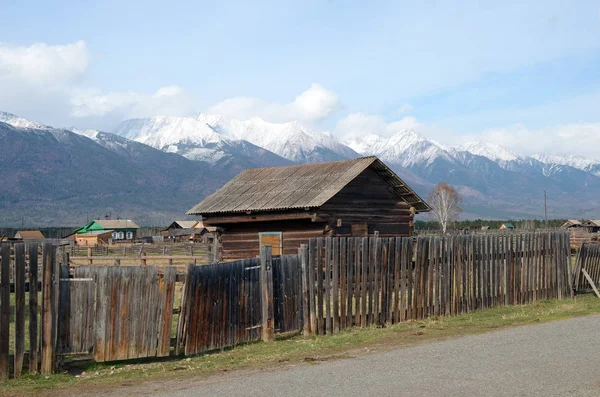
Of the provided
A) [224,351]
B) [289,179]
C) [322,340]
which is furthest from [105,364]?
[289,179]

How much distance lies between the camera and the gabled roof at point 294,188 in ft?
97.7

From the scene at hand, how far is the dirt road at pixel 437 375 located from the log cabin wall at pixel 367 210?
16.8 m

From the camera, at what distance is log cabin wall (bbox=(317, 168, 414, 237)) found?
30.1m

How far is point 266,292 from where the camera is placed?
596 inches

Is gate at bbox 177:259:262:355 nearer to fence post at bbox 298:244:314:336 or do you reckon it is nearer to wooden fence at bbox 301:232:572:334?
fence post at bbox 298:244:314:336

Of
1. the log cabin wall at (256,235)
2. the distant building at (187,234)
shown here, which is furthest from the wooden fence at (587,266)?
the distant building at (187,234)

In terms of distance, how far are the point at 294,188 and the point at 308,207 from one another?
294 cm

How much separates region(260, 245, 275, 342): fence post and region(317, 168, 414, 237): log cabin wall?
46.1 feet

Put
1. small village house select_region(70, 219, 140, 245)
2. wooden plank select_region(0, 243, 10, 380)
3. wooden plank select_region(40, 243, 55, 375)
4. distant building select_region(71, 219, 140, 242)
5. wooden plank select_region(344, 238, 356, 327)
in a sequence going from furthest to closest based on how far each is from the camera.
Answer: distant building select_region(71, 219, 140, 242)
small village house select_region(70, 219, 140, 245)
wooden plank select_region(344, 238, 356, 327)
wooden plank select_region(40, 243, 55, 375)
wooden plank select_region(0, 243, 10, 380)

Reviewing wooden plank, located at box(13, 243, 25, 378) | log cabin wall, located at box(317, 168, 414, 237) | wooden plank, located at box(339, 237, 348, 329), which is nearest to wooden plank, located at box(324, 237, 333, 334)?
wooden plank, located at box(339, 237, 348, 329)

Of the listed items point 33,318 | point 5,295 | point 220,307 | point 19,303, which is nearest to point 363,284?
point 220,307

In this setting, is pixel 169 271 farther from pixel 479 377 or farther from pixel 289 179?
pixel 289 179

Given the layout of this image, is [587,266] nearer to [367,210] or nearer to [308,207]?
[308,207]

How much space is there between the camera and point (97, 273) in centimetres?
1244
